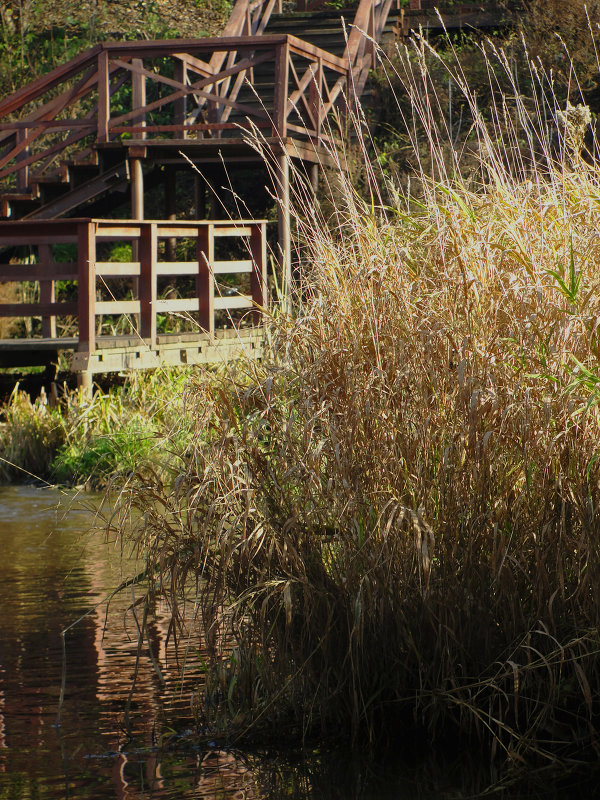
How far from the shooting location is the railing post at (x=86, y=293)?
10023 mm

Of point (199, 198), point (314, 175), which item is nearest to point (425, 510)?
point (314, 175)

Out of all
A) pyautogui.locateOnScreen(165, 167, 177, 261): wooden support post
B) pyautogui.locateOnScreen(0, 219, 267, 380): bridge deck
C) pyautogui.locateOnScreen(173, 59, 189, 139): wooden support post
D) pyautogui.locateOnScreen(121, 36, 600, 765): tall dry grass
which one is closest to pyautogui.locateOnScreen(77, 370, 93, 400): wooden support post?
pyautogui.locateOnScreen(0, 219, 267, 380): bridge deck

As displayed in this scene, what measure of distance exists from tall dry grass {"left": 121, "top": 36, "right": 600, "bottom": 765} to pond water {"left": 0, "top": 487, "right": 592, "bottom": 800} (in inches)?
6.7

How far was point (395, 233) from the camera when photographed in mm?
4758

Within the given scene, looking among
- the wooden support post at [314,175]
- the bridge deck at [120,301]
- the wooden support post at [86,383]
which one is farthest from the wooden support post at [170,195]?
the wooden support post at [86,383]

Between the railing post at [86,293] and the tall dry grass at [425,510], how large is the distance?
5983 mm

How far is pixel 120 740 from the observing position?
400 cm

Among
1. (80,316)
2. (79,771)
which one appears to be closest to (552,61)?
(80,316)

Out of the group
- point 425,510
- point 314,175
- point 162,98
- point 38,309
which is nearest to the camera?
point 425,510

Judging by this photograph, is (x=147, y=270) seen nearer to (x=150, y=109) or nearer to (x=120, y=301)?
(x=120, y=301)

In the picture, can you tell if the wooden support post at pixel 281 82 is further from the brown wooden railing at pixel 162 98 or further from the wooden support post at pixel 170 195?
the wooden support post at pixel 170 195

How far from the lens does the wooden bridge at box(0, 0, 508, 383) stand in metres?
10.6

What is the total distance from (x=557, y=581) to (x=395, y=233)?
5.25ft

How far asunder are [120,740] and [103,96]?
34.7 feet
